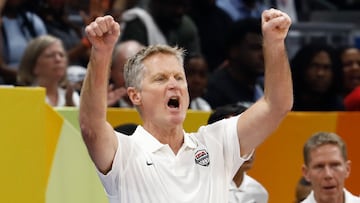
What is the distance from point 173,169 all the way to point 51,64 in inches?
145

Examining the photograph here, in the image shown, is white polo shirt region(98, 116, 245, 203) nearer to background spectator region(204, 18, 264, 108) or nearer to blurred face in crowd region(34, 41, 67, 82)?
blurred face in crowd region(34, 41, 67, 82)

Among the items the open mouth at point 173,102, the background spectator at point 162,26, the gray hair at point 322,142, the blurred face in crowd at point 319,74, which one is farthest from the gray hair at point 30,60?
the open mouth at point 173,102

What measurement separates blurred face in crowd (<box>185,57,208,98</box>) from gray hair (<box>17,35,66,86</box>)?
1.41 metres

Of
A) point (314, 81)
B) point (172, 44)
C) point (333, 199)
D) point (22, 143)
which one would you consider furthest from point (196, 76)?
point (22, 143)

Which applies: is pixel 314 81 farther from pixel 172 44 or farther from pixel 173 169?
pixel 173 169

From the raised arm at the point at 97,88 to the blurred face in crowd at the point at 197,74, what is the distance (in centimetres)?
459

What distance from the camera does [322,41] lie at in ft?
42.0

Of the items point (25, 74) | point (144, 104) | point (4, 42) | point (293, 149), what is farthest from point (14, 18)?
point (144, 104)

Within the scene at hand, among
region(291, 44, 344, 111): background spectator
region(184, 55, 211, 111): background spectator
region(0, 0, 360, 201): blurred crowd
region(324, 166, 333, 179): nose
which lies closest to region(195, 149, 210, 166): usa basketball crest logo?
region(324, 166, 333, 179): nose

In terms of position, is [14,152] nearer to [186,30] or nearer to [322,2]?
[186,30]

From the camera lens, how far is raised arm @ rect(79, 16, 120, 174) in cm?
539

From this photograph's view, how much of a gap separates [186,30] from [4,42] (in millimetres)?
1805

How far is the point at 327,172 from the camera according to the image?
7434 millimetres

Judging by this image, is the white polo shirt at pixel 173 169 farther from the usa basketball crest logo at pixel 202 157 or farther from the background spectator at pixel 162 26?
the background spectator at pixel 162 26
